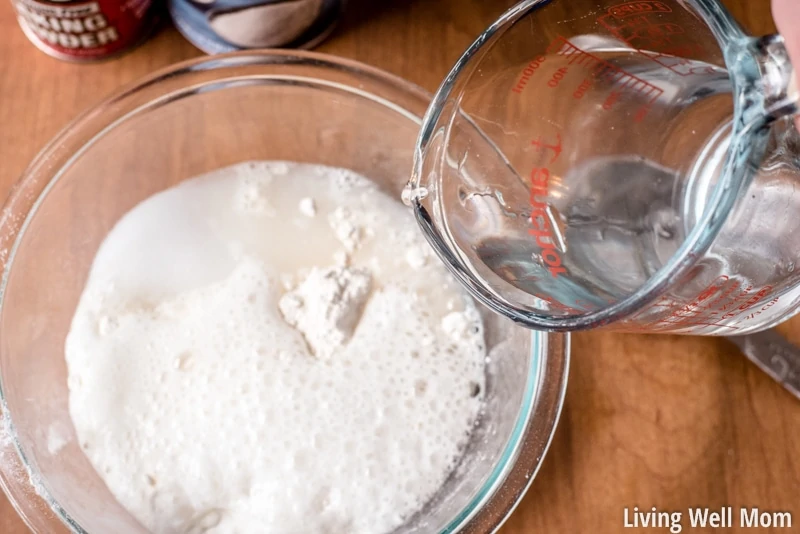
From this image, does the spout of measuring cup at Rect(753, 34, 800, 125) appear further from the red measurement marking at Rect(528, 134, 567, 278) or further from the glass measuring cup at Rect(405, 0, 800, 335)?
the red measurement marking at Rect(528, 134, 567, 278)

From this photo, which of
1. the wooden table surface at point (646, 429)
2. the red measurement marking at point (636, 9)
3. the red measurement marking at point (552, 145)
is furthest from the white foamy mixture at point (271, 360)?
the red measurement marking at point (636, 9)

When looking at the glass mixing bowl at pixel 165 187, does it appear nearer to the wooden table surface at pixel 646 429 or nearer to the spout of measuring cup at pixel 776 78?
the wooden table surface at pixel 646 429

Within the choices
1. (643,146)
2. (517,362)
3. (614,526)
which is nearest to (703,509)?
(614,526)

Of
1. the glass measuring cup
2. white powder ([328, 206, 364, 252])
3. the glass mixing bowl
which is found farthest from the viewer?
white powder ([328, 206, 364, 252])

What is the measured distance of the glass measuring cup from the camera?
0.51 meters

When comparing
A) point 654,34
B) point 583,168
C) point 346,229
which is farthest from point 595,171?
point 346,229

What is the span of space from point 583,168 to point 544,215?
6 cm

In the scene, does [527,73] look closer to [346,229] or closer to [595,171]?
[595,171]

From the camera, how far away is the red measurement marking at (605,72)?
57 cm

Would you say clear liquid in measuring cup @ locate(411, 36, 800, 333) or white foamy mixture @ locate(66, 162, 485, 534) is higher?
clear liquid in measuring cup @ locate(411, 36, 800, 333)

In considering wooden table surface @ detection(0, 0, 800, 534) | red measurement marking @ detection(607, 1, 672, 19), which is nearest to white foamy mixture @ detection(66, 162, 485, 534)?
wooden table surface @ detection(0, 0, 800, 534)

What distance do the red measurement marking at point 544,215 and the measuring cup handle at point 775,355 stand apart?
11.6 inches

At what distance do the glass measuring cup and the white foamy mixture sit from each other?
189 mm

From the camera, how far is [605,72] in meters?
0.57
